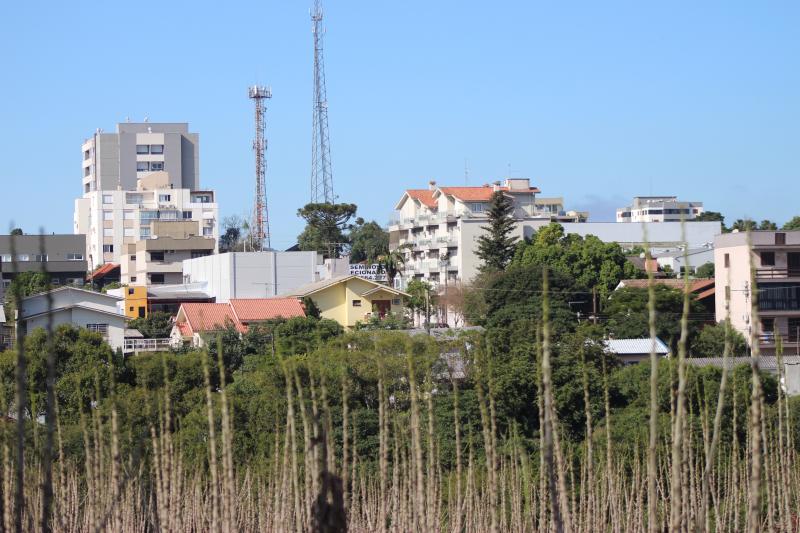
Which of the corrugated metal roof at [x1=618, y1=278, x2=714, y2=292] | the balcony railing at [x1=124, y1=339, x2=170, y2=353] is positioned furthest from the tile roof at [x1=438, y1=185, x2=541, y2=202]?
the balcony railing at [x1=124, y1=339, x2=170, y2=353]

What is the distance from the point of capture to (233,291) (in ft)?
178

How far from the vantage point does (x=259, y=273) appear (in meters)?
54.5

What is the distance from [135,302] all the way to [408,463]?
116 ft

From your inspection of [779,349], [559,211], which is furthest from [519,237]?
[779,349]

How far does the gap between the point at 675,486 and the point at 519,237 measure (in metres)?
49.6

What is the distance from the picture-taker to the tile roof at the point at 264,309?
44438 millimetres

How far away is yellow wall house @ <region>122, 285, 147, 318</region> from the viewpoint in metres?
53.2

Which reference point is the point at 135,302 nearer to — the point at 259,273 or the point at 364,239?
the point at 259,273

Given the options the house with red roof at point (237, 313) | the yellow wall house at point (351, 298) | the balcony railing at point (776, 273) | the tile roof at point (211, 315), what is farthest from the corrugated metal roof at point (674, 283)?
the tile roof at point (211, 315)

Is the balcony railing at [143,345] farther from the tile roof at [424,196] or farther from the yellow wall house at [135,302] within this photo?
the tile roof at [424,196]

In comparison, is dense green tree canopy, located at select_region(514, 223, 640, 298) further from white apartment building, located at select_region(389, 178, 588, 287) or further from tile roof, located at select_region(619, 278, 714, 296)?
white apartment building, located at select_region(389, 178, 588, 287)

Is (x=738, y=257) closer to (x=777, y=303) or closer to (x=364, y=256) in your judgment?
(x=777, y=303)

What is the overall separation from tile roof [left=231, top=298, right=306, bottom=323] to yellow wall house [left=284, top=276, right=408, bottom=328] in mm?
1247

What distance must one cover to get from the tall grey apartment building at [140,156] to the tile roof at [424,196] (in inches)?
1080
